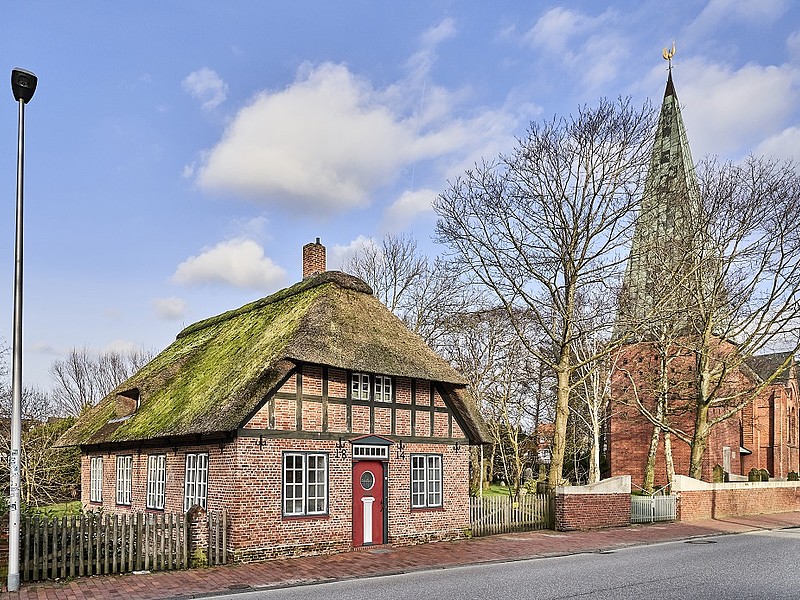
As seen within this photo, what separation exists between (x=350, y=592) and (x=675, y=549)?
1054cm

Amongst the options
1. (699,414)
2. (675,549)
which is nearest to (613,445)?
(699,414)

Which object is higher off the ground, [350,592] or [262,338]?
[262,338]

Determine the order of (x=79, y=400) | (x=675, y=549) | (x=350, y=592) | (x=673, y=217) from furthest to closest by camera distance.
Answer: (x=79, y=400), (x=673, y=217), (x=675, y=549), (x=350, y=592)

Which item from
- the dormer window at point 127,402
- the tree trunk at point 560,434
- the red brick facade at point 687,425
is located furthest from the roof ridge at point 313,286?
the red brick facade at point 687,425

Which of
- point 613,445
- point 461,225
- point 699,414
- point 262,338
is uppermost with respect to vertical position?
point 461,225

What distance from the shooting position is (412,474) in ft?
68.9

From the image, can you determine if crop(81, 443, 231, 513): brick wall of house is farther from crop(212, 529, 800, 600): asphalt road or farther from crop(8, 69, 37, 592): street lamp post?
crop(8, 69, 37, 592): street lamp post

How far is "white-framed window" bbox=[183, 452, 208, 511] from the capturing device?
18.7 m

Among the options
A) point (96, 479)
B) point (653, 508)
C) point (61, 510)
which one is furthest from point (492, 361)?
point (61, 510)

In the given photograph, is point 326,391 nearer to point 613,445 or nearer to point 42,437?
point 42,437

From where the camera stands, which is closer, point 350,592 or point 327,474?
point 350,592

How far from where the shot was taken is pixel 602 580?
48.0 feet

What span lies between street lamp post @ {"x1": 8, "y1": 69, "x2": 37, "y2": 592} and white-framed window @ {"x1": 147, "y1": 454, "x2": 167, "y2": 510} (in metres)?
7.19

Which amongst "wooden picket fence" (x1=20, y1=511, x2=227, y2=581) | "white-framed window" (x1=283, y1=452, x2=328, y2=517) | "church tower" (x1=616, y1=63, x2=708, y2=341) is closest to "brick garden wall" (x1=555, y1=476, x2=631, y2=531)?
"church tower" (x1=616, y1=63, x2=708, y2=341)
